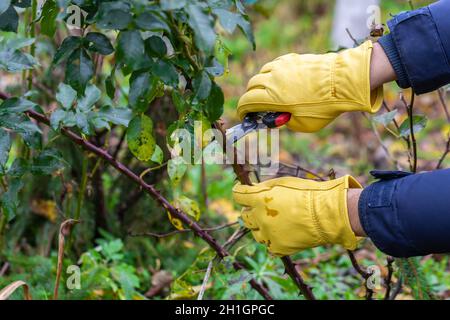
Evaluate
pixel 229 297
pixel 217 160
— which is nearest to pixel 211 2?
pixel 217 160

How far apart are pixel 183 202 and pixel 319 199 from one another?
0.46 metres

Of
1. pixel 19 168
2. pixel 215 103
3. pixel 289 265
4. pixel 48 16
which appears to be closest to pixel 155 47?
pixel 215 103

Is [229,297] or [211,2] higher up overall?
[211,2]

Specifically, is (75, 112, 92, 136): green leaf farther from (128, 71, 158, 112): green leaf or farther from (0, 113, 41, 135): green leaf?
(128, 71, 158, 112): green leaf

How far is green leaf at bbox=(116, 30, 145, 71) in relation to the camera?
1.16m

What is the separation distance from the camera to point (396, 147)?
14.1ft

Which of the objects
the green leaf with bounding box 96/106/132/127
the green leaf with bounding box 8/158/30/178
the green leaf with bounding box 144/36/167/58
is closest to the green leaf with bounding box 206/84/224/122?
the green leaf with bounding box 144/36/167/58

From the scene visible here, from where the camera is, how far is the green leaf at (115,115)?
1.65 m

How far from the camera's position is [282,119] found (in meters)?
1.55

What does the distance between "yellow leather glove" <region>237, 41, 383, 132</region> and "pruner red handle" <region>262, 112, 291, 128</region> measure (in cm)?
1

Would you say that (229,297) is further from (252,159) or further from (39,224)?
(39,224)

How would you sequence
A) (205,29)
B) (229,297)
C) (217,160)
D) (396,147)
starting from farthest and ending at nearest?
(396,147) → (229,297) → (217,160) → (205,29)

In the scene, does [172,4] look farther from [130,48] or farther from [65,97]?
[65,97]

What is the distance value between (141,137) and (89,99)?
0.31 metres
